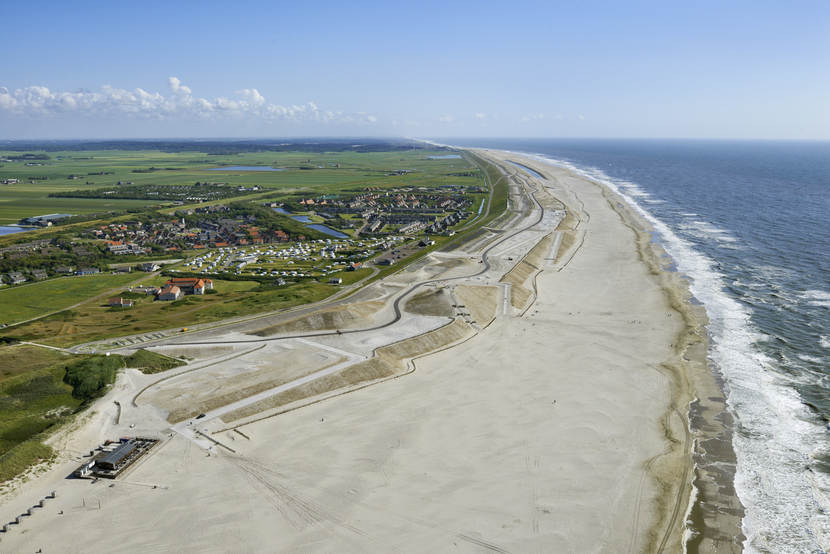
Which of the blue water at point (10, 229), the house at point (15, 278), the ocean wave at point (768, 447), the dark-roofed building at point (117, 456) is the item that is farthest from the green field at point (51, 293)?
the ocean wave at point (768, 447)

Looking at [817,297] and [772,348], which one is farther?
[817,297]

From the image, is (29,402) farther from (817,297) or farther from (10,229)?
(10,229)

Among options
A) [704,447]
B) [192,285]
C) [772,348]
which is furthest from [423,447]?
[192,285]

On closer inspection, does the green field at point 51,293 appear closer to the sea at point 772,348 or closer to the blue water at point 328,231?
the blue water at point 328,231

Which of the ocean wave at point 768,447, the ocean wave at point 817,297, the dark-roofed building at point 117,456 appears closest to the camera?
the ocean wave at point 768,447

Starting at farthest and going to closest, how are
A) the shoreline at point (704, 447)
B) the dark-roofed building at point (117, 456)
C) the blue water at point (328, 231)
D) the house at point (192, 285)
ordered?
the blue water at point (328, 231) → the house at point (192, 285) → the dark-roofed building at point (117, 456) → the shoreline at point (704, 447)

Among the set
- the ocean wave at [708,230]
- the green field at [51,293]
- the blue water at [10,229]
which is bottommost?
the green field at [51,293]
